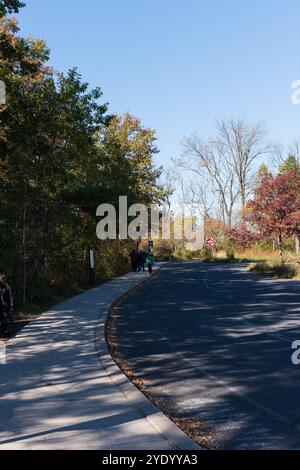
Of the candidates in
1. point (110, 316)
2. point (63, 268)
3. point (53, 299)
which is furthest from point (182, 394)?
point (63, 268)

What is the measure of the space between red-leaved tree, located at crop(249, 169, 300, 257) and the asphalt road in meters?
19.3

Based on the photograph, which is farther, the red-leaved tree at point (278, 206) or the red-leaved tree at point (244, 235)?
the red-leaved tree at point (244, 235)

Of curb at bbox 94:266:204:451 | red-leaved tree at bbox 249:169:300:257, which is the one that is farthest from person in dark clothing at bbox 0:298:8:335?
red-leaved tree at bbox 249:169:300:257

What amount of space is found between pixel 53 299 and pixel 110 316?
15.7 feet

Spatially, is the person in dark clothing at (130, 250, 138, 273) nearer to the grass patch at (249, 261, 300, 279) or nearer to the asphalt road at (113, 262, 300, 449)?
the grass patch at (249, 261, 300, 279)

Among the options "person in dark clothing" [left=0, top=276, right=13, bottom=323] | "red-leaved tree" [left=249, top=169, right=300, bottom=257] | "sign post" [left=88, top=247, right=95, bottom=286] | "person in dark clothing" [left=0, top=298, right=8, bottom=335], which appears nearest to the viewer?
"person in dark clothing" [left=0, top=298, right=8, bottom=335]

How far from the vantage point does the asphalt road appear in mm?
5375

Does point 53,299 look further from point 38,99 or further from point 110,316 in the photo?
point 38,99
